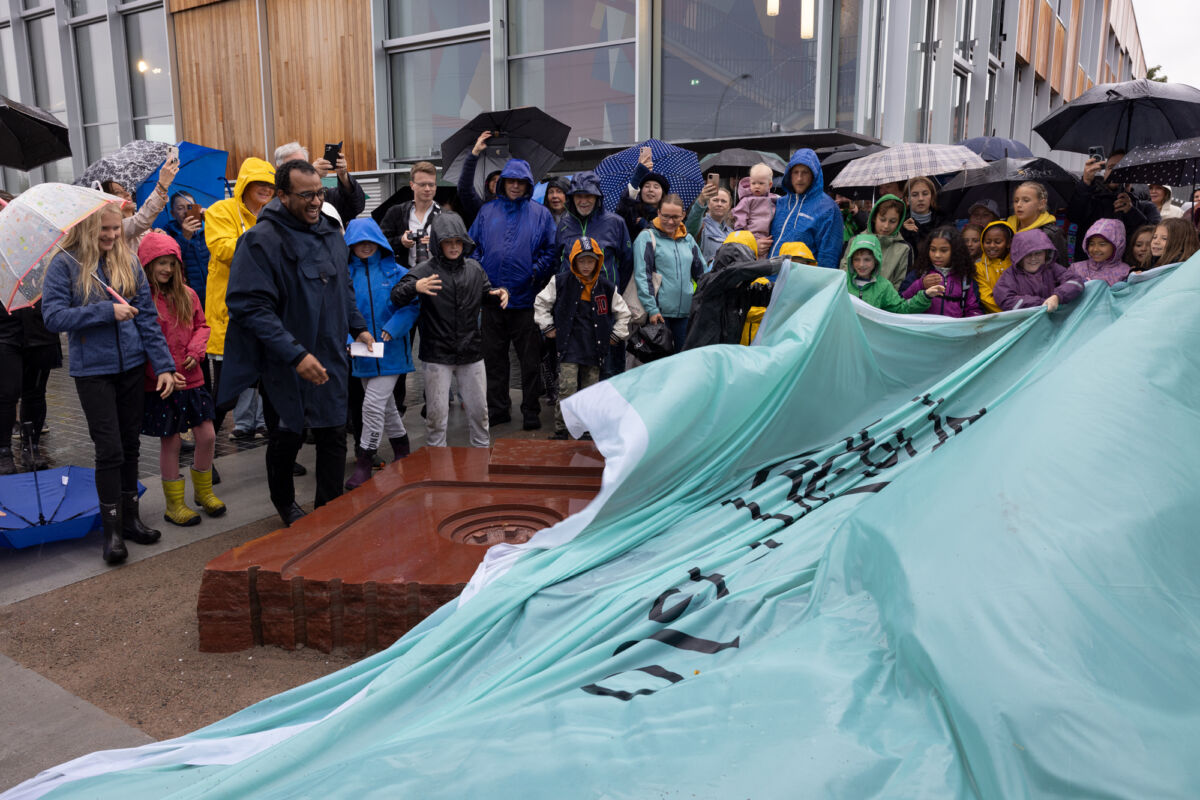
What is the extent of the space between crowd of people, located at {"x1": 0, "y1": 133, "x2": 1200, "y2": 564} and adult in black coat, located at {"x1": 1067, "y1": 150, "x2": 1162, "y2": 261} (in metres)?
0.02

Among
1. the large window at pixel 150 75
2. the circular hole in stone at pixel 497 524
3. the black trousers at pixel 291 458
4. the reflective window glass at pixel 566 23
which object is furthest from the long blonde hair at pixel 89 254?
the large window at pixel 150 75

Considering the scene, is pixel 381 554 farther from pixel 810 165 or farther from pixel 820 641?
pixel 810 165

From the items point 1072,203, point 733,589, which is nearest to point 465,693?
point 733,589

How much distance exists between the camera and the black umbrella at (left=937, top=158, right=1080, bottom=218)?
6586 mm

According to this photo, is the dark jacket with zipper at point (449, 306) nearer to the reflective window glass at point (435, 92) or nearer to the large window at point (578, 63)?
the large window at point (578, 63)

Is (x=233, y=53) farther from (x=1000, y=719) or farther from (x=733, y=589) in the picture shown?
(x=1000, y=719)

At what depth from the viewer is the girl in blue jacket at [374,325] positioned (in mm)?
5379

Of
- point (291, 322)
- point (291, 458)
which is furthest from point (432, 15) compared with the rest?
point (291, 458)

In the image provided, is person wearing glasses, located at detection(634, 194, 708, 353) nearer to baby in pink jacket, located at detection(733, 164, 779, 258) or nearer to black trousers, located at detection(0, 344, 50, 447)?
baby in pink jacket, located at detection(733, 164, 779, 258)

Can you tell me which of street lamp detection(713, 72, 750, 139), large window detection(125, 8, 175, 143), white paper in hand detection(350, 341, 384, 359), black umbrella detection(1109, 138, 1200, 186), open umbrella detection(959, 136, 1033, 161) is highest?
large window detection(125, 8, 175, 143)

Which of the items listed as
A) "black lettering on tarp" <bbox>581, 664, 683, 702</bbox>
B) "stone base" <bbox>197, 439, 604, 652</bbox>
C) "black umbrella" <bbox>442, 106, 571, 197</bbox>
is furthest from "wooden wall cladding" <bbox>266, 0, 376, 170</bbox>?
"black lettering on tarp" <bbox>581, 664, 683, 702</bbox>

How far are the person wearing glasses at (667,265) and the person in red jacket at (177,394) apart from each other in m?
2.87

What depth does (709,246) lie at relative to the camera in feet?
22.4

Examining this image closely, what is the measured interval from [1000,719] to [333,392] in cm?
342
